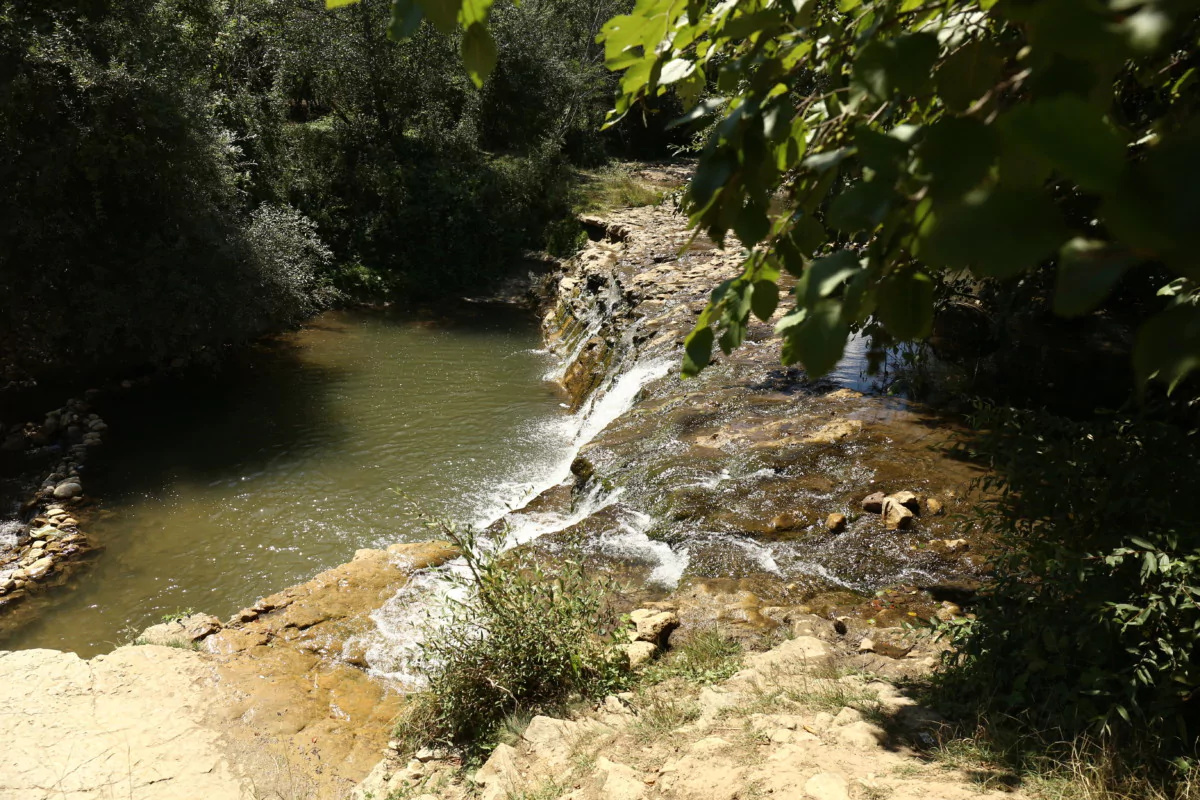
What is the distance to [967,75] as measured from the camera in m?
0.89

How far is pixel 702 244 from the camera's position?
13.8m

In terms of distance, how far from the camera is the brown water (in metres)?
6.77

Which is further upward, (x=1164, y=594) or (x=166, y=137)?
(x=166, y=137)

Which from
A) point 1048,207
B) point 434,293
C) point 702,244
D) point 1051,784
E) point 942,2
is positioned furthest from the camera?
point 434,293

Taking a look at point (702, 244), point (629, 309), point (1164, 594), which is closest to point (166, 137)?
point (629, 309)

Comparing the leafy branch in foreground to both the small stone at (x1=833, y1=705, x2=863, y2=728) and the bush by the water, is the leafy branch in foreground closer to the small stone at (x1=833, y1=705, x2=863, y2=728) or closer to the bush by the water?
the bush by the water

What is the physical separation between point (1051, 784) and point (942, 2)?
7.83ft

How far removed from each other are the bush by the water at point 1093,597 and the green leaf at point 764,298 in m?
2.12

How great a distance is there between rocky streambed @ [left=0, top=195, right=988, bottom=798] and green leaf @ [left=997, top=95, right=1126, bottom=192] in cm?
341

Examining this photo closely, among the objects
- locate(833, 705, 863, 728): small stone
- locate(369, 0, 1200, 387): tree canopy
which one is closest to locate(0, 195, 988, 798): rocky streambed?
locate(833, 705, 863, 728): small stone

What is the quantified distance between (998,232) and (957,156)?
12 centimetres

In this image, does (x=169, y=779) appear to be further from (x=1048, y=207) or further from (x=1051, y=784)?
(x=1048, y=207)

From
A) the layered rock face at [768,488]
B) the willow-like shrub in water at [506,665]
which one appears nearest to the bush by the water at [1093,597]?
the layered rock face at [768,488]

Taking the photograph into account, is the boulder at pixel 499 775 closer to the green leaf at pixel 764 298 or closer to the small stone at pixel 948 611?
the green leaf at pixel 764 298
